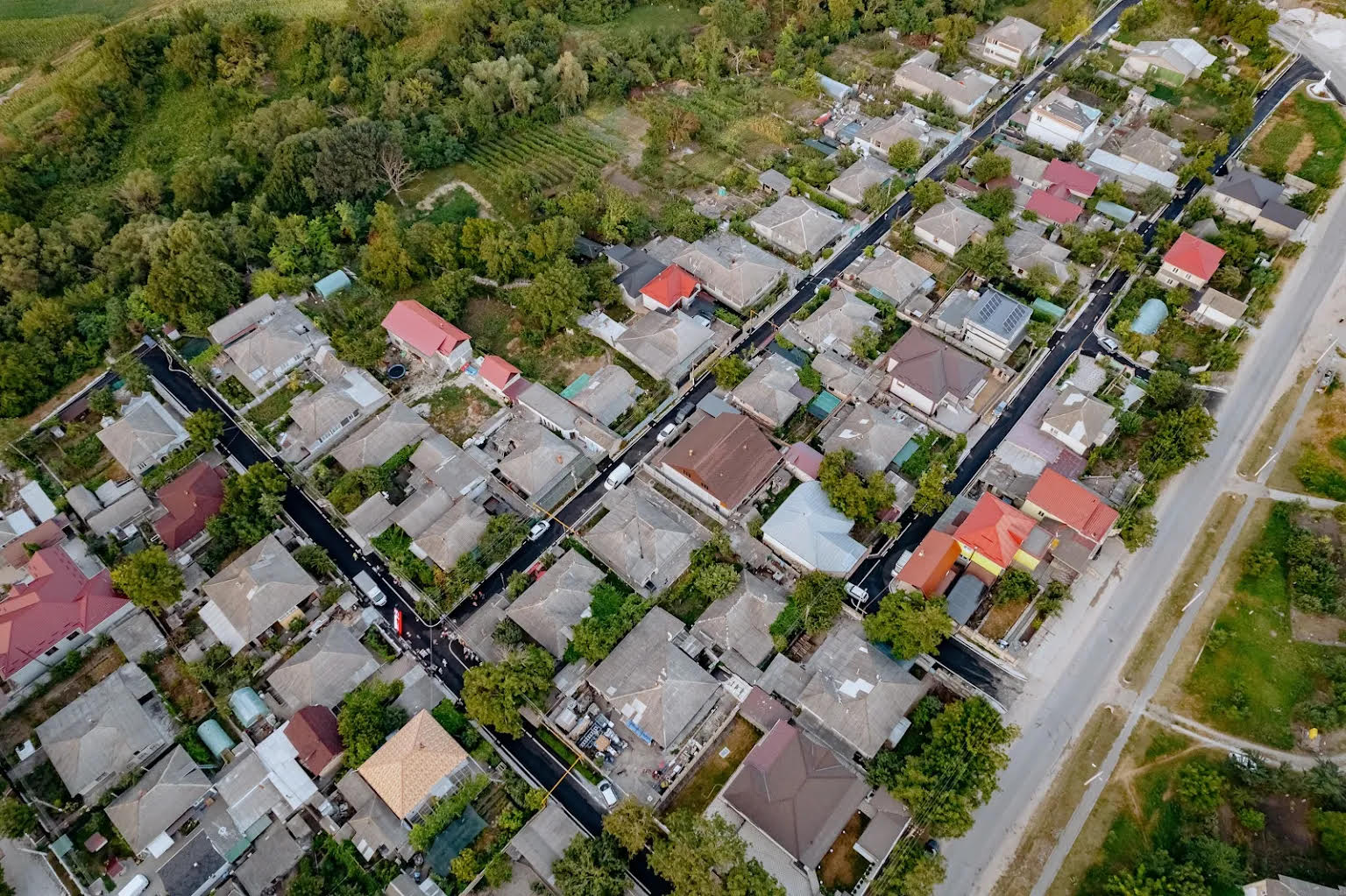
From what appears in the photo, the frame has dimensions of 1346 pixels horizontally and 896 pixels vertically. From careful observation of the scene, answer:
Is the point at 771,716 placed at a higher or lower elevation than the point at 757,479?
lower

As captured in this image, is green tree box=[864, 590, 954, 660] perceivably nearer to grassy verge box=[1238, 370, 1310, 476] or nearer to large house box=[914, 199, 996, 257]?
grassy verge box=[1238, 370, 1310, 476]

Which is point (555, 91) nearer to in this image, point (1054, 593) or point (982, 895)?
point (1054, 593)

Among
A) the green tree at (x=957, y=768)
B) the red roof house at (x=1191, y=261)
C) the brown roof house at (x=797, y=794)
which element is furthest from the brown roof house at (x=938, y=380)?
the brown roof house at (x=797, y=794)

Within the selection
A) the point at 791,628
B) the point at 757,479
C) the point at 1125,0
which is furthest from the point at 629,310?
the point at 1125,0

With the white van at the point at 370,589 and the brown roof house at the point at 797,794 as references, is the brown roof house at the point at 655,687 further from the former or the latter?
the white van at the point at 370,589

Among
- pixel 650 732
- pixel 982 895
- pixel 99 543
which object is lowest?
pixel 982 895

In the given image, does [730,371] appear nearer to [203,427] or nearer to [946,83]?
[203,427]
